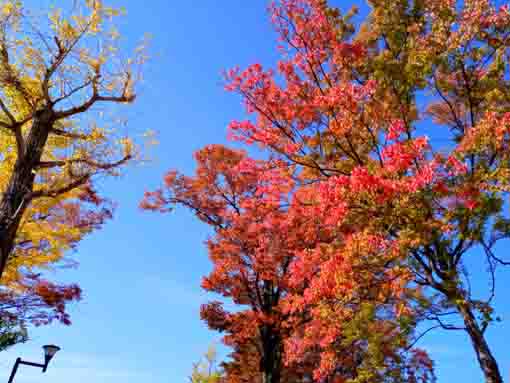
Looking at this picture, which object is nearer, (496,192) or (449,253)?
(496,192)

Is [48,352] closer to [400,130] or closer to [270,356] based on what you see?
[270,356]

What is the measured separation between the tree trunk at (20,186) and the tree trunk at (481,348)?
24.0 ft

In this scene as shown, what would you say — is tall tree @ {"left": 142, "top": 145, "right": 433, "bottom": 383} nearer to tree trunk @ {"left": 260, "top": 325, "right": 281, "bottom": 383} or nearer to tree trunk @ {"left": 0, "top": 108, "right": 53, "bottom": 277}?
tree trunk @ {"left": 260, "top": 325, "right": 281, "bottom": 383}

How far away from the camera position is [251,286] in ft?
42.4

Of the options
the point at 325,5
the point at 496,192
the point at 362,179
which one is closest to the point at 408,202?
the point at 362,179

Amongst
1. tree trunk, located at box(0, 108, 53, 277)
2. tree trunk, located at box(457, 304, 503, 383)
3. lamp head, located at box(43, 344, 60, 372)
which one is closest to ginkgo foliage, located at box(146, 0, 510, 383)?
tree trunk, located at box(457, 304, 503, 383)

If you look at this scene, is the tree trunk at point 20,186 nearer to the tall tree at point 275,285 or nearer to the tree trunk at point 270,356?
the tall tree at point 275,285

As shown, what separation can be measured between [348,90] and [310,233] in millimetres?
4582

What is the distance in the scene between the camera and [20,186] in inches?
254

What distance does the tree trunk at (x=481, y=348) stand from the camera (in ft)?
18.4

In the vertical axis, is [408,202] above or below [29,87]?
below

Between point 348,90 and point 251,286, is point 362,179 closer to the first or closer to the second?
point 348,90

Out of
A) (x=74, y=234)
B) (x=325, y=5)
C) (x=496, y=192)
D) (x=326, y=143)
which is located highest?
(x=325, y=5)

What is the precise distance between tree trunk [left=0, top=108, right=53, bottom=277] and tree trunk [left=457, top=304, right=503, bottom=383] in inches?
288
